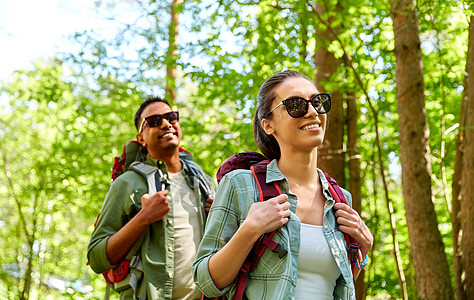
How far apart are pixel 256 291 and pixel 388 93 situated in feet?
18.4

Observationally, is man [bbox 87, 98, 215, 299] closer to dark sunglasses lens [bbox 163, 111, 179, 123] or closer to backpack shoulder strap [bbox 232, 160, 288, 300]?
dark sunglasses lens [bbox 163, 111, 179, 123]

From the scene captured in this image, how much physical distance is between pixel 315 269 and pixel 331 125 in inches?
148

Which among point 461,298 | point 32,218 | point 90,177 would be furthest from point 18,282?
point 461,298

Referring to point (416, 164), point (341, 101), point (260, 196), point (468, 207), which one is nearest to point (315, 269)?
point (260, 196)

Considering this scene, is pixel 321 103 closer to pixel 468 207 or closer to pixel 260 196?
pixel 260 196

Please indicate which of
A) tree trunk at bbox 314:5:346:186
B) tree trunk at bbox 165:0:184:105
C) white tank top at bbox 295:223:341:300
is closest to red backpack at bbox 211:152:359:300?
white tank top at bbox 295:223:341:300

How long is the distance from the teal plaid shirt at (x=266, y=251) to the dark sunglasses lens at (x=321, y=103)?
11.8 inches

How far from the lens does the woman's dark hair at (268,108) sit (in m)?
2.13

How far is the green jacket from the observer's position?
3.31 m

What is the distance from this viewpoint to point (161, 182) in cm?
363

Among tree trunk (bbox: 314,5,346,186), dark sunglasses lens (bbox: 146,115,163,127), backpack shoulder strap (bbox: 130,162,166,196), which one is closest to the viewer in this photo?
backpack shoulder strap (bbox: 130,162,166,196)

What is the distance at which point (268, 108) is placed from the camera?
2123 millimetres

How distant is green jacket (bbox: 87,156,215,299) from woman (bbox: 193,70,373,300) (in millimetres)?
1500

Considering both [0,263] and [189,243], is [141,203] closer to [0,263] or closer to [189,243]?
[189,243]
